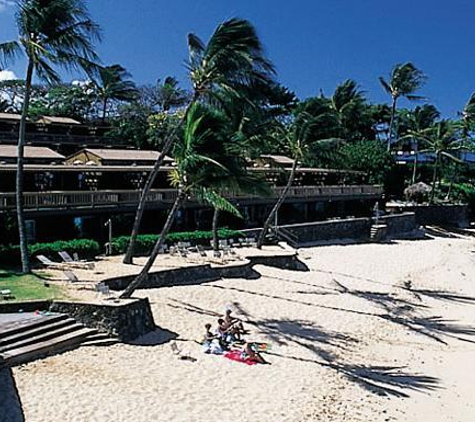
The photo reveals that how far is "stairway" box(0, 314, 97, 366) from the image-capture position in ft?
42.5

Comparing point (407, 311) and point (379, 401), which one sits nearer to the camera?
point (379, 401)

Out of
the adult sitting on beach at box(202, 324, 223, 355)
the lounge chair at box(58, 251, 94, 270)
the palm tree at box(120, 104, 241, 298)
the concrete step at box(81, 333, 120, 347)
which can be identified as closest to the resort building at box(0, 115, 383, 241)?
the palm tree at box(120, 104, 241, 298)

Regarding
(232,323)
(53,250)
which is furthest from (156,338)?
(53,250)

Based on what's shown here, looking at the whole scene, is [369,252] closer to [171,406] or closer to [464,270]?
[464,270]

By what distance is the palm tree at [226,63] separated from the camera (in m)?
19.5

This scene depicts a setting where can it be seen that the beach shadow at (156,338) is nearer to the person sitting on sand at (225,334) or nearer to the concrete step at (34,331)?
the person sitting on sand at (225,334)

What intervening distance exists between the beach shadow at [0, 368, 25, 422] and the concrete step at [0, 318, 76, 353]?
1031 millimetres

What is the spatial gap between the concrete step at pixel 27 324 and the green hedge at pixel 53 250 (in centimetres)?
842

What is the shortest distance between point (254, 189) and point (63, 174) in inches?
633

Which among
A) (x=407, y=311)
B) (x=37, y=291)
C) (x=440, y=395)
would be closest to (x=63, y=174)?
(x=37, y=291)

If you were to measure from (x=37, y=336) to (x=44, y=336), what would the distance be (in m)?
0.17

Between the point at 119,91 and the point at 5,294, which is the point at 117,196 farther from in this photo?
the point at 119,91

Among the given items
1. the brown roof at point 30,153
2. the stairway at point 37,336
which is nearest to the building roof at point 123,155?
the brown roof at point 30,153

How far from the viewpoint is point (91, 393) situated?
1191 cm
